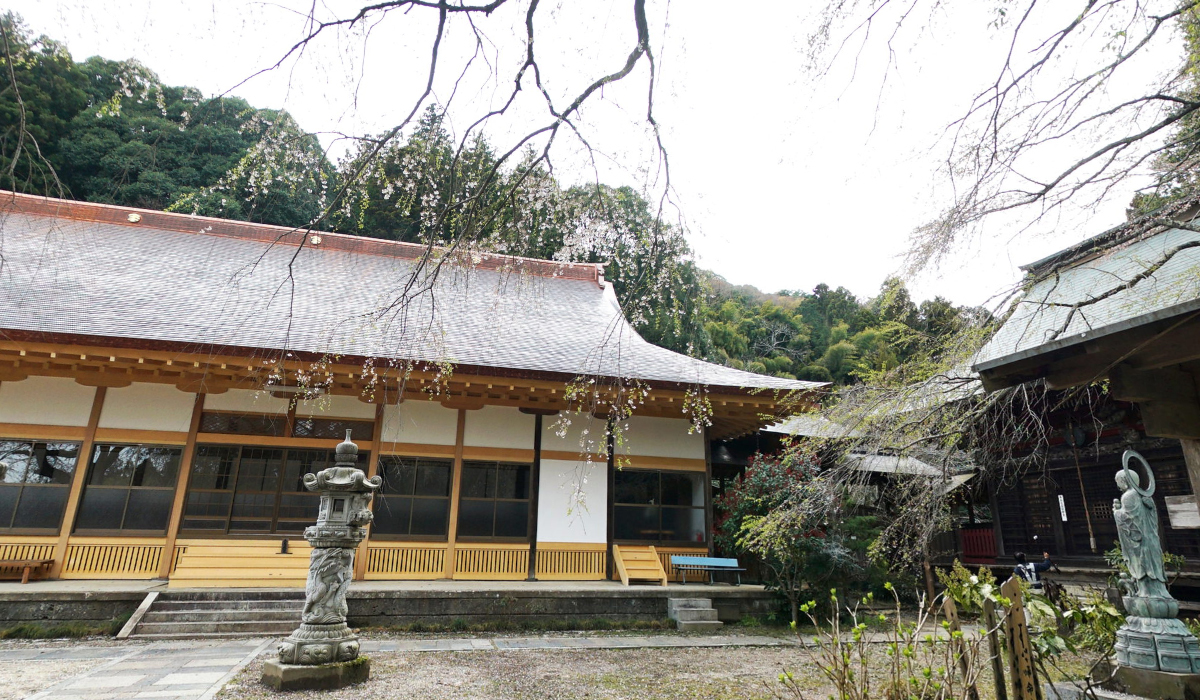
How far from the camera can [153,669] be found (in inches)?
194

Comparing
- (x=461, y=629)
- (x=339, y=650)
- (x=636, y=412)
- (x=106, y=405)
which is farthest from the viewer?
(x=636, y=412)

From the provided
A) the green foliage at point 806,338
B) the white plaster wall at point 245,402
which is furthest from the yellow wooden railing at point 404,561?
the green foliage at point 806,338

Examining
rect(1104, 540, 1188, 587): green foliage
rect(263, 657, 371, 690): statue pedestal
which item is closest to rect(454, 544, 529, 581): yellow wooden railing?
rect(263, 657, 371, 690): statue pedestal

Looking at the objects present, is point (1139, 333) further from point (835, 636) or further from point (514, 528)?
point (514, 528)

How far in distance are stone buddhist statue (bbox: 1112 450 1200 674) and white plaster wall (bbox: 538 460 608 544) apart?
5.86 metres

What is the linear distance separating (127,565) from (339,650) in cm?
455

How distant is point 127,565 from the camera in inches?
292

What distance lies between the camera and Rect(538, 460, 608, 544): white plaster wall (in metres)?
8.65

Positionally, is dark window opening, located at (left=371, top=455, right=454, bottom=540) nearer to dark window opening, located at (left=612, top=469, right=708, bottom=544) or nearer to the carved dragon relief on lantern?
dark window opening, located at (left=612, top=469, right=708, bottom=544)

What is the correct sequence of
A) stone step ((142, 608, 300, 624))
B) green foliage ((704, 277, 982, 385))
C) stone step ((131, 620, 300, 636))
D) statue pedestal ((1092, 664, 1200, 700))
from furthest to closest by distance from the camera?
green foliage ((704, 277, 982, 385)), stone step ((142, 608, 300, 624)), stone step ((131, 620, 300, 636)), statue pedestal ((1092, 664, 1200, 700))

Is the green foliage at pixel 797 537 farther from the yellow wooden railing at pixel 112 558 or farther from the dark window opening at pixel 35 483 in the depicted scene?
the dark window opening at pixel 35 483

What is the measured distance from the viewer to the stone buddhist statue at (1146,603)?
145 inches

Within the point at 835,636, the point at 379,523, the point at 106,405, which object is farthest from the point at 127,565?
the point at 835,636

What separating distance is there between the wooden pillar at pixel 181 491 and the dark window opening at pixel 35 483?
1.19 metres
